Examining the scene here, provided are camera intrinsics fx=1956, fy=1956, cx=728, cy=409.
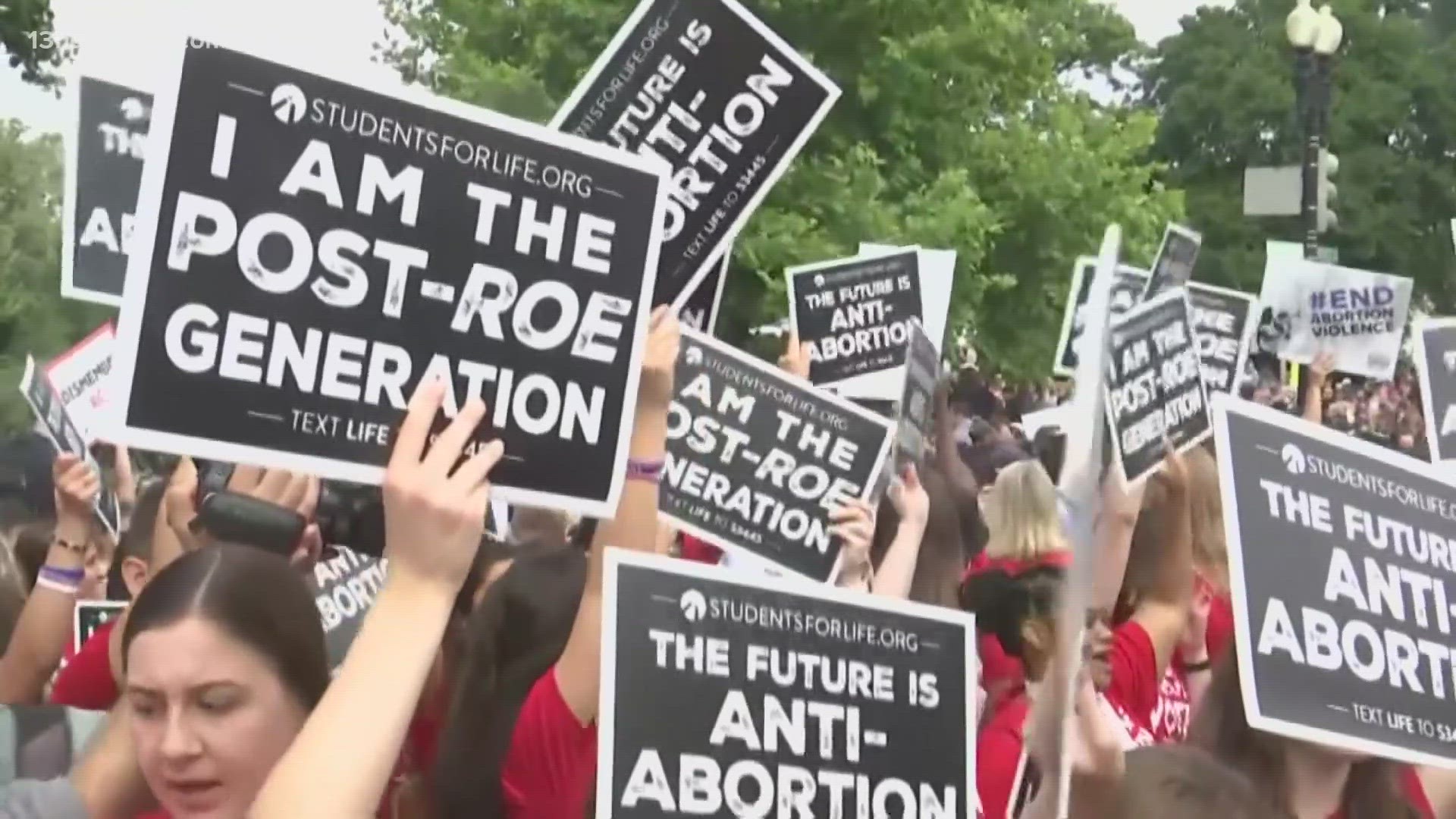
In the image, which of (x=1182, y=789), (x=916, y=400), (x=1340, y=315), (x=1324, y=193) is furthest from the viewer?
(x=1324, y=193)

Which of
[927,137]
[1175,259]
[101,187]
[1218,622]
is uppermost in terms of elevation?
[927,137]

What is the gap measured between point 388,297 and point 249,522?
518 millimetres

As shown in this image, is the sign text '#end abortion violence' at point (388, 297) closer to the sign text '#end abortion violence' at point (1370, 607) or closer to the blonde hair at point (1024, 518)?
the sign text '#end abortion violence' at point (1370, 607)

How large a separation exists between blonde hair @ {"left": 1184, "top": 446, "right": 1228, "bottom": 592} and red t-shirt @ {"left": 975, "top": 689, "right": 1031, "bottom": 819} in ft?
3.59

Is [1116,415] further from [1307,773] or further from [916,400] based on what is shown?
[1307,773]

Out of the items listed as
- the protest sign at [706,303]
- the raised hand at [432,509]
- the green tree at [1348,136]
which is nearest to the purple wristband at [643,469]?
the raised hand at [432,509]

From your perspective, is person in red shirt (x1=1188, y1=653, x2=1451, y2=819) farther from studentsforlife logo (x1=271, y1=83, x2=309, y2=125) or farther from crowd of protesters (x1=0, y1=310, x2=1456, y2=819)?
studentsforlife logo (x1=271, y1=83, x2=309, y2=125)

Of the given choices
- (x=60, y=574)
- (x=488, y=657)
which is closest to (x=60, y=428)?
(x=60, y=574)

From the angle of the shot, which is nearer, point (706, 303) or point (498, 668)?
point (498, 668)

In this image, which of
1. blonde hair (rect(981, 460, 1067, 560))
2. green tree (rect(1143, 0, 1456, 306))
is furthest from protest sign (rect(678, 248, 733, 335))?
green tree (rect(1143, 0, 1456, 306))

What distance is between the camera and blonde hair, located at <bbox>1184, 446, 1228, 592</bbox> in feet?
15.3

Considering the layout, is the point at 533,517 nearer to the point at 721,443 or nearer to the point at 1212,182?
the point at 721,443

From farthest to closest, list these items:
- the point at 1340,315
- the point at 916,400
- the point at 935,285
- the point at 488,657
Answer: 1. the point at 1340,315
2. the point at 935,285
3. the point at 916,400
4. the point at 488,657

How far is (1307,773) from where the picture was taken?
10.5 feet
